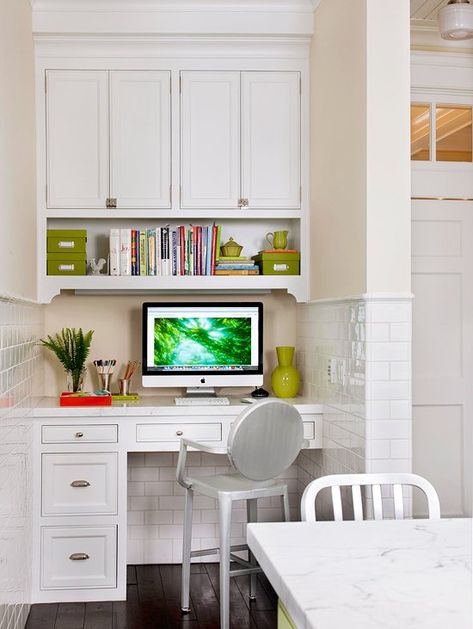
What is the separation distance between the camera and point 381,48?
344 cm

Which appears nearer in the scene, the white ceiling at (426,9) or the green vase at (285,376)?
the white ceiling at (426,9)

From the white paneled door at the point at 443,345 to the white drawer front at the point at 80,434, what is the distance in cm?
165

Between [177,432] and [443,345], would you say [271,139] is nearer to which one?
[443,345]

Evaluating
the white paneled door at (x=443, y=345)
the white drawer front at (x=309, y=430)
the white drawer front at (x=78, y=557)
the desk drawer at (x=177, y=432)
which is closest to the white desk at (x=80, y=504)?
the white drawer front at (x=78, y=557)

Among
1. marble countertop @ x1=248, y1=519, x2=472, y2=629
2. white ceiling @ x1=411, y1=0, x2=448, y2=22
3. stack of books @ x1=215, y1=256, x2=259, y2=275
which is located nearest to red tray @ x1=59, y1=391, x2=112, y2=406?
stack of books @ x1=215, y1=256, x2=259, y2=275

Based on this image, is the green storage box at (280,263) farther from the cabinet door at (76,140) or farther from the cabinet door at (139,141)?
the cabinet door at (76,140)

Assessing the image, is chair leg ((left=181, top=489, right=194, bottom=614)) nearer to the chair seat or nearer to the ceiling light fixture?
the chair seat

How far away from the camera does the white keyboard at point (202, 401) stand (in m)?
4.15

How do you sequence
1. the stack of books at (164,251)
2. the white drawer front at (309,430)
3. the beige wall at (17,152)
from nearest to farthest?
the beige wall at (17,152), the white drawer front at (309,430), the stack of books at (164,251)

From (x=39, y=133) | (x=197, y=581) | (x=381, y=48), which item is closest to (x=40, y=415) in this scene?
(x=197, y=581)

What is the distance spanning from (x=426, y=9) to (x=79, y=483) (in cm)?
287

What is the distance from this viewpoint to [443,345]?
4.56m

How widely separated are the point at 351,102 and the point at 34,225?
5.49ft

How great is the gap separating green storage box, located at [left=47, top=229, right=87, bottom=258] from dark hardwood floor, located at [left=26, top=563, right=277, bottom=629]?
1717mm
